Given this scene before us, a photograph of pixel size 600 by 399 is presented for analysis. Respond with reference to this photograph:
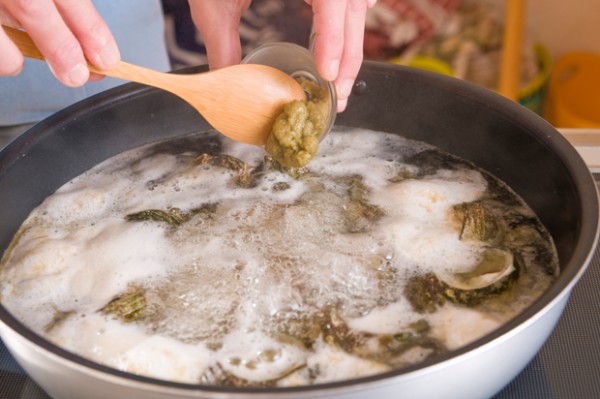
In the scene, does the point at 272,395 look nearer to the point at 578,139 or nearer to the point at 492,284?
the point at 492,284

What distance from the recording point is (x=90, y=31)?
922mm

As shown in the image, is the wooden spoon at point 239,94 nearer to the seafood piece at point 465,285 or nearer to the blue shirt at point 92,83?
the seafood piece at point 465,285

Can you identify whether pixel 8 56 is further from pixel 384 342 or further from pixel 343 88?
pixel 384 342

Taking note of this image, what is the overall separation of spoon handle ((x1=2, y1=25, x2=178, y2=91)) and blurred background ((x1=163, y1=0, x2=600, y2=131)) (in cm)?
148

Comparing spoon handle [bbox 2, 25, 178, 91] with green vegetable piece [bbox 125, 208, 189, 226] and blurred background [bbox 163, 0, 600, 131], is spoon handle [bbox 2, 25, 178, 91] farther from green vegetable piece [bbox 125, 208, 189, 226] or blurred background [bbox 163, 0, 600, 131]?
blurred background [bbox 163, 0, 600, 131]

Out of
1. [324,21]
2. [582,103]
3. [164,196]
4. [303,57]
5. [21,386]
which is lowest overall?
[582,103]

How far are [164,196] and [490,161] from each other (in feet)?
2.03

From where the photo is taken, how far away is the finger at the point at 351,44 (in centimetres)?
111

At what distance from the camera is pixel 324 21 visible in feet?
3.47

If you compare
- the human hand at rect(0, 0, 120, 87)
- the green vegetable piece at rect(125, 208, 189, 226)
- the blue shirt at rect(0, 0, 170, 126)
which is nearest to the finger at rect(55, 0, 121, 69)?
the human hand at rect(0, 0, 120, 87)

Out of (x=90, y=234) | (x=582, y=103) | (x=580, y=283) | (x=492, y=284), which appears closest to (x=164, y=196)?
(x=90, y=234)

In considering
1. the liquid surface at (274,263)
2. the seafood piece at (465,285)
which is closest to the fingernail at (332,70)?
the liquid surface at (274,263)

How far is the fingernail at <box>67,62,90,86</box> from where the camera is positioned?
3.05ft

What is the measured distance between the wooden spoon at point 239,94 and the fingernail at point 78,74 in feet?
0.45
